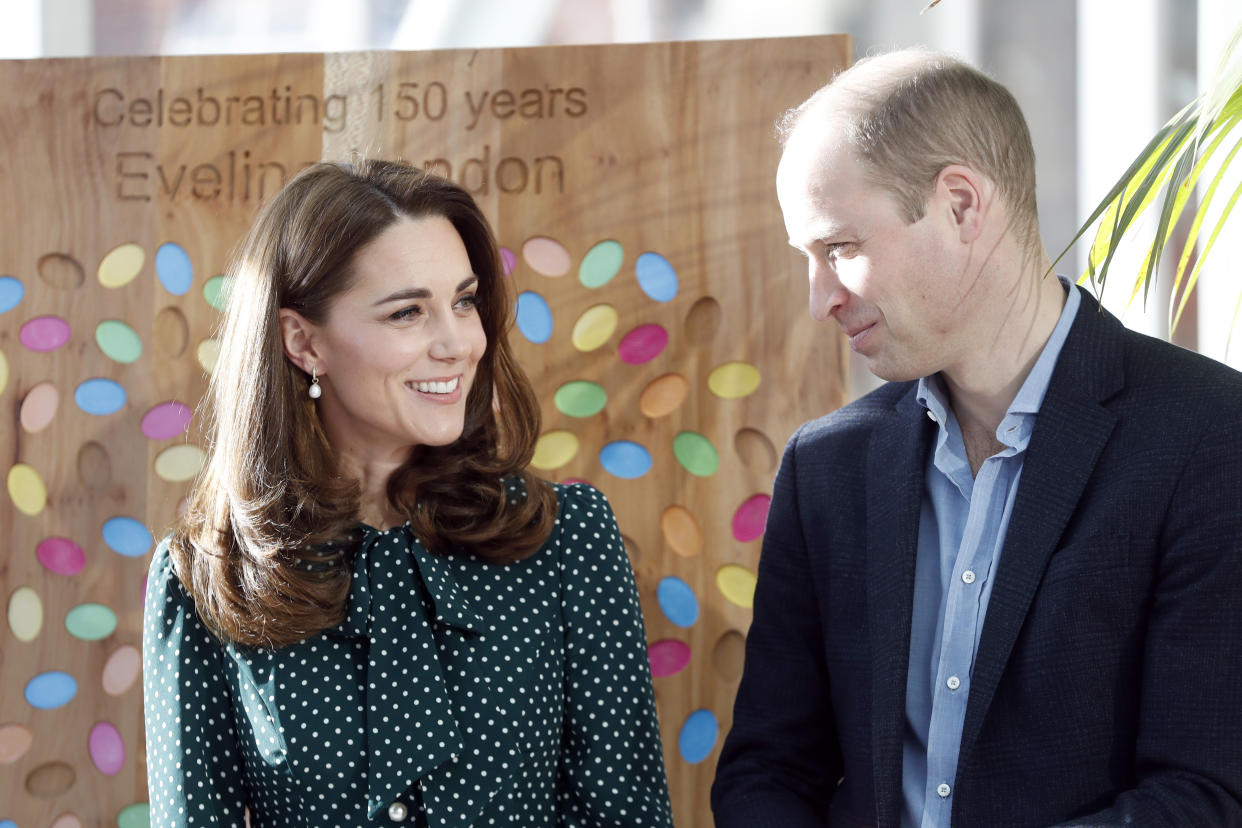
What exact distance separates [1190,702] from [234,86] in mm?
1945

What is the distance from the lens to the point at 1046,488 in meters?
1.51

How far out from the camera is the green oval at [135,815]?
7.81 feet

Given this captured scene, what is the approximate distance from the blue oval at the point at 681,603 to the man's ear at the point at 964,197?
0.99 meters

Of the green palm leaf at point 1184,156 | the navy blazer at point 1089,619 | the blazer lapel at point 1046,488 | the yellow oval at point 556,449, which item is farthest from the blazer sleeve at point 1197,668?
the yellow oval at point 556,449

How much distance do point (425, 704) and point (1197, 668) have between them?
0.96 metres

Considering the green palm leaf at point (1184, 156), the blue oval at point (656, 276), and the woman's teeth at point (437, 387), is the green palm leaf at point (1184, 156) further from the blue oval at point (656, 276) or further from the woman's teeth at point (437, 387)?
the blue oval at point (656, 276)

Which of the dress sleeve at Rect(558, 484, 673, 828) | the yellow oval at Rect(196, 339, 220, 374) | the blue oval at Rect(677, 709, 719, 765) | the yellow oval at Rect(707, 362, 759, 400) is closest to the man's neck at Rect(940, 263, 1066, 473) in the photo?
the dress sleeve at Rect(558, 484, 673, 828)

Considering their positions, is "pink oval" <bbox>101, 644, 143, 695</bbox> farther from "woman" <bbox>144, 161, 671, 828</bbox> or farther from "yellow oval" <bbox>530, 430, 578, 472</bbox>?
"yellow oval" <bbox>530, 430, 578, 472</bbox>

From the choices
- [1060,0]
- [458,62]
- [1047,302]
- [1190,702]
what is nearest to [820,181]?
[1047,302]

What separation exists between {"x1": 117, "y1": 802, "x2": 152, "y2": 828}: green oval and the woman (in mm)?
746

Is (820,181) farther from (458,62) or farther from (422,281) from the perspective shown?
(458,62)

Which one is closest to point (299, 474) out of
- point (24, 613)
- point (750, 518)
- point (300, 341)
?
point (300, 341)

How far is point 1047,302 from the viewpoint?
1.60 meters

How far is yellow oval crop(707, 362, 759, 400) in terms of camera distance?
229cm
